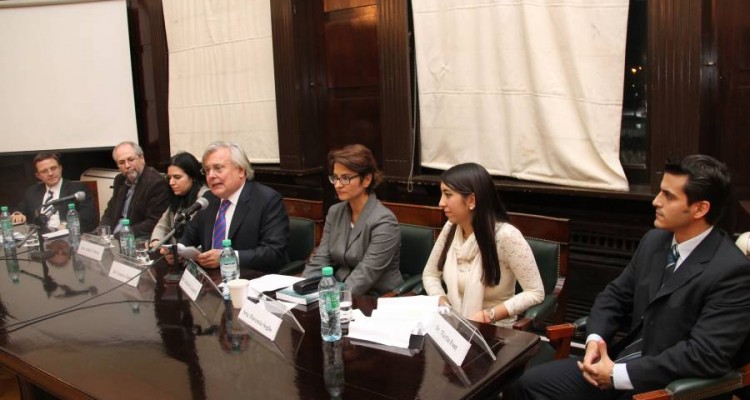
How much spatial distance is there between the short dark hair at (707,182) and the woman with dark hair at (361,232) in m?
1.23

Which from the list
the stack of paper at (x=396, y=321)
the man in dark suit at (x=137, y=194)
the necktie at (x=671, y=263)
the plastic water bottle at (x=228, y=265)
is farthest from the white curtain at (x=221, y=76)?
the necktie at (x=671, y=263)

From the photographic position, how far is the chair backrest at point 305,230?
3.27m

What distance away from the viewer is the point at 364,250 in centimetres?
272

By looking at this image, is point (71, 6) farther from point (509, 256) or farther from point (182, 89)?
point (509, 256)

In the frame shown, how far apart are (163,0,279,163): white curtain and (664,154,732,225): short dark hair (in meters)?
3.20

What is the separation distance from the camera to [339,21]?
13.7 feet

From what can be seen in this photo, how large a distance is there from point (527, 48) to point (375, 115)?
47.8 inches

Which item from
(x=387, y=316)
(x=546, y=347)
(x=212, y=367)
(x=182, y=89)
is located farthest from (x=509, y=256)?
(x=182, y=89)

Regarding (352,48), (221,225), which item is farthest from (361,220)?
(352,48)

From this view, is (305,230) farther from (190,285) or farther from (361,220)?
(190,285)

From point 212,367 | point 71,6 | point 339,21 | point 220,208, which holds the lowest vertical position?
point 212,367

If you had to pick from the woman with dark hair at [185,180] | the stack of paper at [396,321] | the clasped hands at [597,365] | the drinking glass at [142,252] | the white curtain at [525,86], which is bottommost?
the clasped hands at [597,365]

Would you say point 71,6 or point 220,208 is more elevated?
point 71,6

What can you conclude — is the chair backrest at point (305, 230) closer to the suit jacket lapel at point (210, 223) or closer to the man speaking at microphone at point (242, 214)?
the man speaking at microphone at point (242, 214)
